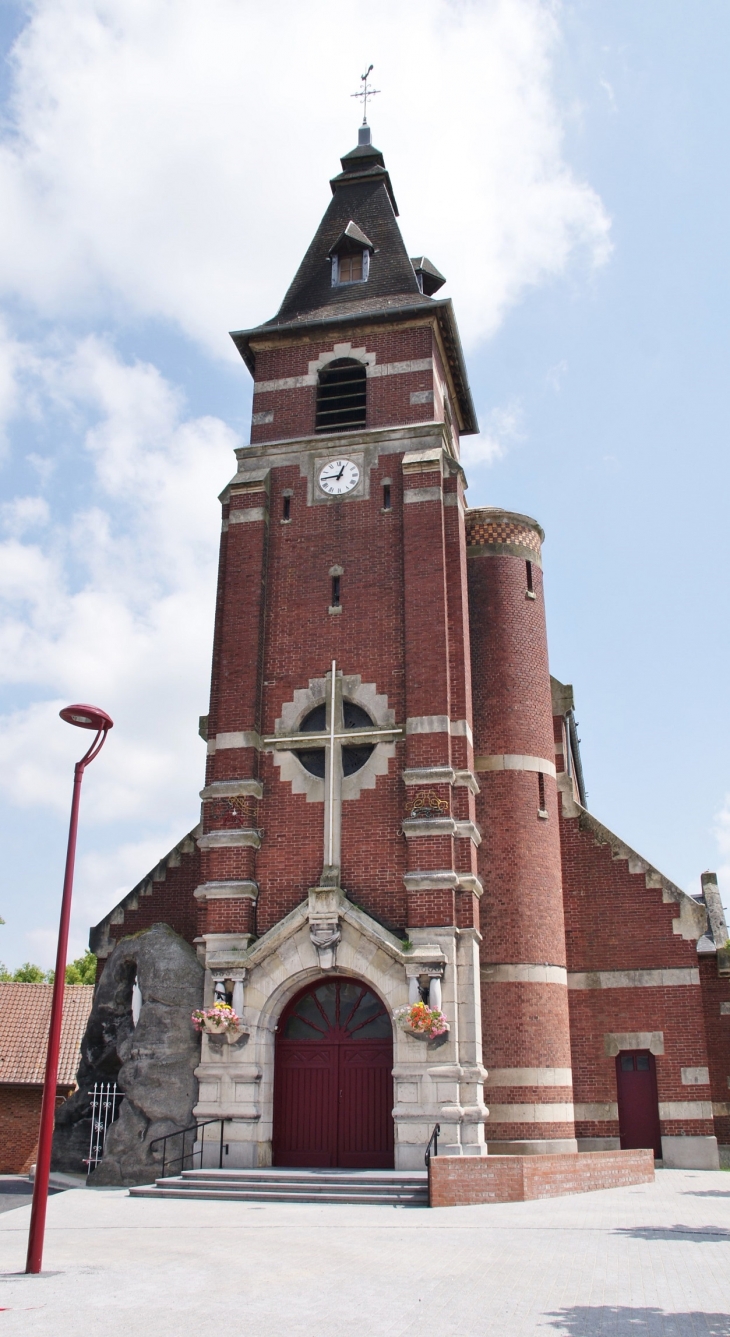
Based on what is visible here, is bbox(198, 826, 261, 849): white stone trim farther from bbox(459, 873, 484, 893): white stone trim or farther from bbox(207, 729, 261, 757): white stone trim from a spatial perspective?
bbox(459, 873, 484, 893): white stone trim

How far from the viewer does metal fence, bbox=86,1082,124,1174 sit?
64.7ft

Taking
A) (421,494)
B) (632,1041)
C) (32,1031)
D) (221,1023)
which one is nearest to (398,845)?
(221,1023)

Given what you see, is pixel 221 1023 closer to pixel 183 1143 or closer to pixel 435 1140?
pixel 183 1143

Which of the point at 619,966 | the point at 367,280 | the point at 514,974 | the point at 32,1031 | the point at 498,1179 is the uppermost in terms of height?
the point at 367,280

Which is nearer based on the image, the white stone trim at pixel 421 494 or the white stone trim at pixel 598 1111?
the white stone trim at pixel 598 1111

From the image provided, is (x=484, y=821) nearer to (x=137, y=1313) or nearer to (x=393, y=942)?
(x=393, y=942)

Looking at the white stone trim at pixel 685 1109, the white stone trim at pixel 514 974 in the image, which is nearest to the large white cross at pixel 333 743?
the white stone trim at pixel 514 974

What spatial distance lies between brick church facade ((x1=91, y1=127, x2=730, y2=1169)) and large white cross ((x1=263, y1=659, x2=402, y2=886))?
0.04 m

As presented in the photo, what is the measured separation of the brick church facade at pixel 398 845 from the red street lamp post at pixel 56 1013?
8534mm

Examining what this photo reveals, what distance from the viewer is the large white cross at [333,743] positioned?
1978 centimetres

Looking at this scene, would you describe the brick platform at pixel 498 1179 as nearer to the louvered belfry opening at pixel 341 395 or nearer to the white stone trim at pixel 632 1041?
the white stone trim at pixel 632 1041

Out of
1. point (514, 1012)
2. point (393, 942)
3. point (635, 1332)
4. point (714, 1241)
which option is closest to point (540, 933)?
point (514, 1012)

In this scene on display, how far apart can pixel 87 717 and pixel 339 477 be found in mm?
12767

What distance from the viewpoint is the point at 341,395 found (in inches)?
951
